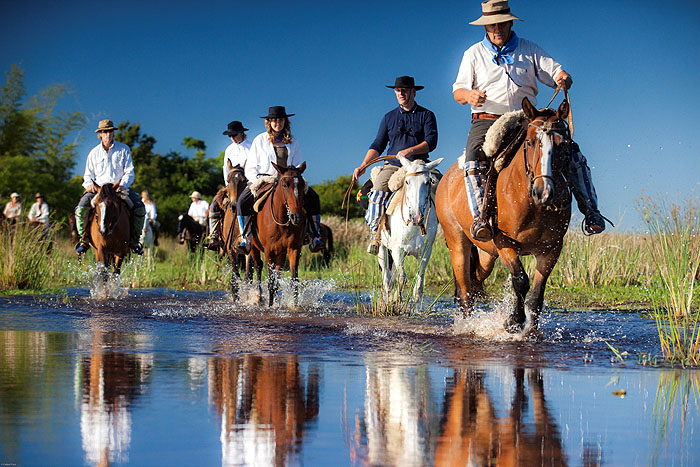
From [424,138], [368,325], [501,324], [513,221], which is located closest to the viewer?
[513,221]

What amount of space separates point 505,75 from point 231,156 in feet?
25.6

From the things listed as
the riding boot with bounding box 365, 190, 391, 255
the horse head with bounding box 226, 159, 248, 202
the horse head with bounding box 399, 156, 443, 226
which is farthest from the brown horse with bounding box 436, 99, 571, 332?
the horse head with bounding box 226, 159, 248, 202

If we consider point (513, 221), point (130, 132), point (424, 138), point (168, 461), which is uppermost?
point (130, 132)

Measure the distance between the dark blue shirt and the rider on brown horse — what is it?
3656 millimetres

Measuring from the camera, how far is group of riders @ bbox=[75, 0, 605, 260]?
9.77 metres

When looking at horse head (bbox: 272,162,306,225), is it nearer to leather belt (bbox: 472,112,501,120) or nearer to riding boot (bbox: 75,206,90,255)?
leather belt (bbox: 472,112,501,120)

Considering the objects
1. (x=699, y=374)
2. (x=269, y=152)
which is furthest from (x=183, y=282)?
(x=699, y=374)

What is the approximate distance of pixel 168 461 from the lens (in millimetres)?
4465

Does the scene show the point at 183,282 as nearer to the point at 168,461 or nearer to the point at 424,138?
the point at 424,138

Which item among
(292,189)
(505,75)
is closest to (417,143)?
(292,189)

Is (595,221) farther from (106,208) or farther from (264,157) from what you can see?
(106,208)

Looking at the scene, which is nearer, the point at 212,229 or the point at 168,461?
the point at 168,461

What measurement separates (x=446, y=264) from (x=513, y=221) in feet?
35.2

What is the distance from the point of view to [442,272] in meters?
20.2
